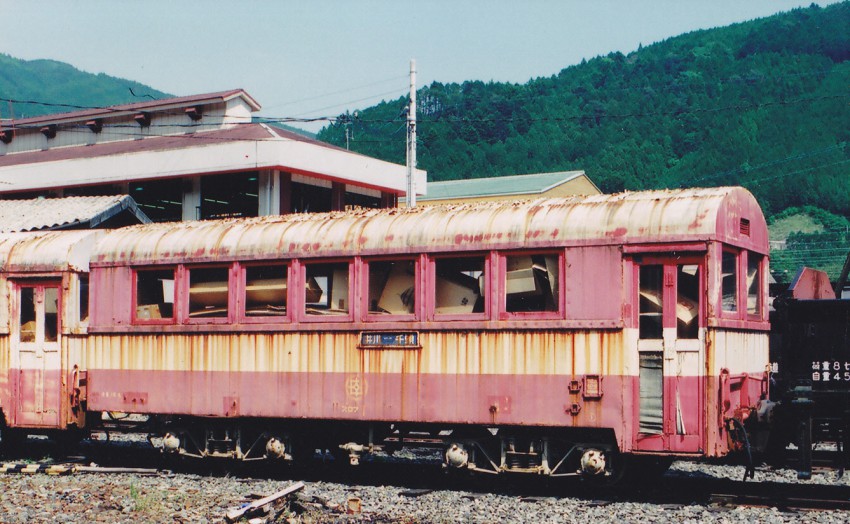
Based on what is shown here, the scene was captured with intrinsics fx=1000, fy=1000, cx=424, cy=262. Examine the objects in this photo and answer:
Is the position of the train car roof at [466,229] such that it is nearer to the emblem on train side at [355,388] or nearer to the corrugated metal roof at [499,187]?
the emblem on train side at [355,388]

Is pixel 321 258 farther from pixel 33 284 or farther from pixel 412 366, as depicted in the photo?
pixel 33 284

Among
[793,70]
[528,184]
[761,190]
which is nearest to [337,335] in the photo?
[528,184]

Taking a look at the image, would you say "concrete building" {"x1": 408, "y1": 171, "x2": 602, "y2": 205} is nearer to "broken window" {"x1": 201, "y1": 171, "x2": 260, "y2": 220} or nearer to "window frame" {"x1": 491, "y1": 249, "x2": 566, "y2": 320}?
"broken window" {"x1": 201, "y1": 171, "x2": 260, "y2": 220}

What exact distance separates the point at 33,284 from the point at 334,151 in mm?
18457

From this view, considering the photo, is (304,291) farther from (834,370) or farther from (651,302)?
(834,370)

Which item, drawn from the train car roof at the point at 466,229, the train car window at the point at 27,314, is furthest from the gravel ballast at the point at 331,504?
the train car roof at the point at 466,229

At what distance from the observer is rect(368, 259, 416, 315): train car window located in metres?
12.2

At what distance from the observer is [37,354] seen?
14.6m

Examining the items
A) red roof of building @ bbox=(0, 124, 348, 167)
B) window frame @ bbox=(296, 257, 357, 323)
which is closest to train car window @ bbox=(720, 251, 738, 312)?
window frame @ bbox=(296, 257, 357, 323)

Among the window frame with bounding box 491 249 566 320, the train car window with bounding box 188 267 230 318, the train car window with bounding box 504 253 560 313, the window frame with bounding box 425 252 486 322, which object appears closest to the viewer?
the window frame with bounding box 491 249 566 320

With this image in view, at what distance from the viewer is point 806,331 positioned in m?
12.4

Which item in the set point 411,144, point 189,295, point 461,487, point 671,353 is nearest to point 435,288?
point 461,487

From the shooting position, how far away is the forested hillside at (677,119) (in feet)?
336

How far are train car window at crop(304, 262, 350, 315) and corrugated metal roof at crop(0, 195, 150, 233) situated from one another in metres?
10.7
